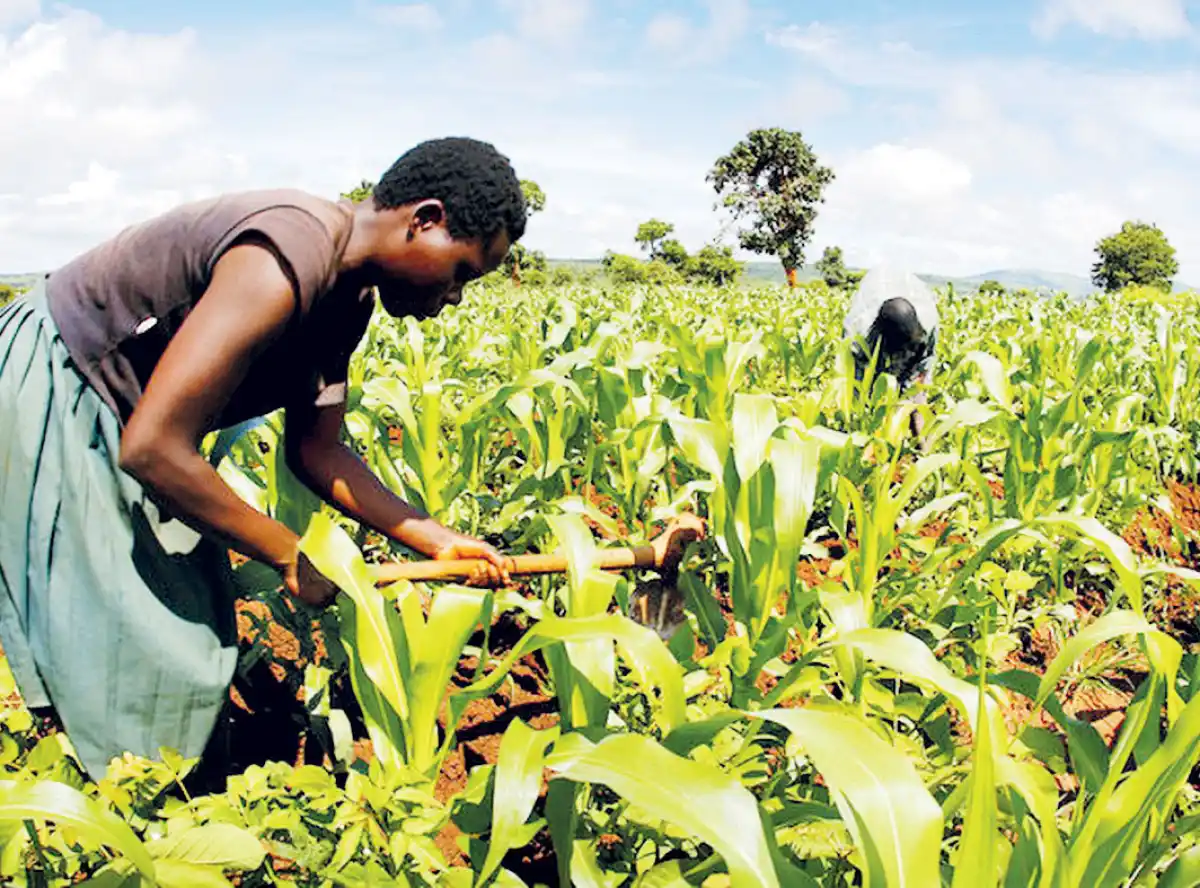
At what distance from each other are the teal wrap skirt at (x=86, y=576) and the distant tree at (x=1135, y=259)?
58.8m

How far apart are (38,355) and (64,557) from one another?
0.32 meters

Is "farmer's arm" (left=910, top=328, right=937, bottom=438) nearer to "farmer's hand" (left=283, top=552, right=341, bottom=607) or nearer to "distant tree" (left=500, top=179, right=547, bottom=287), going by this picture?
"farmer's hand" (left=283, top=552, right=341, bottom=607)

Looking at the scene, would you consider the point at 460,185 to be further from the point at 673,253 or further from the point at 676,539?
the point at 673,253

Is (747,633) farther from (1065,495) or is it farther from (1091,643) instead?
(1065,495)

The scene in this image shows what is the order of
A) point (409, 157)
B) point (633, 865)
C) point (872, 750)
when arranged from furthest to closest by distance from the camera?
point (633, 865)
point (409, 157)
point (872, 750)


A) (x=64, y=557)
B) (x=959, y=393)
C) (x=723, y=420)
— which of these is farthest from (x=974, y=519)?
(x=64, y=557)

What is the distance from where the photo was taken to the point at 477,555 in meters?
1.62

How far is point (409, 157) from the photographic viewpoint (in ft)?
4.28

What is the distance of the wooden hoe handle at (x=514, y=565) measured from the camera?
147cm

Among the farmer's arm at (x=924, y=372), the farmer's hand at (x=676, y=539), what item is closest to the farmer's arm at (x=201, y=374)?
the farmer's hand at (x=676, y=539)

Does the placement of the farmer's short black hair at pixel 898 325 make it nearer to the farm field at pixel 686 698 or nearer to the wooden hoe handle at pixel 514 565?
the farm field at pixel 686 698

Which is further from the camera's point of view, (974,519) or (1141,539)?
(1141,539)

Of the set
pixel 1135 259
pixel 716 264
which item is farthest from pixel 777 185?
pixel 1135 259

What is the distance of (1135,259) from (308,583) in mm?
61644
